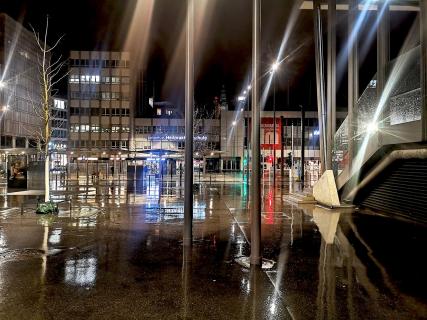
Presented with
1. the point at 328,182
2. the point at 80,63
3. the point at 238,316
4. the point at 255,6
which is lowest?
the point at 238,316

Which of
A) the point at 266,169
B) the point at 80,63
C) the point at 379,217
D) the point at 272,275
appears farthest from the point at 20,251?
the point at 80,63

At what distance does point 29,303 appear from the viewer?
19.1ft

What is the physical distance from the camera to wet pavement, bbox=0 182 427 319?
566 centimetres

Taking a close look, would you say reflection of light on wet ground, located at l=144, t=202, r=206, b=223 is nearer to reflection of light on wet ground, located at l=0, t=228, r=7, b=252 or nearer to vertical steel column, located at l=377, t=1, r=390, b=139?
reflection of light on wet ground, located at l=0, t=228, r=7, b=252

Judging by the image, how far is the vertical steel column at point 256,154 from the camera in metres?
7.97

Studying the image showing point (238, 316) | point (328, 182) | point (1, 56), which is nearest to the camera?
point (238, 316)

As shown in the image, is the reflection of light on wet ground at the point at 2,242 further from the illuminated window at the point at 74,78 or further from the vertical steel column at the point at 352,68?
the illuminated window at the point at 74,78

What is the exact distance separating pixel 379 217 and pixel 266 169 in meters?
61.4

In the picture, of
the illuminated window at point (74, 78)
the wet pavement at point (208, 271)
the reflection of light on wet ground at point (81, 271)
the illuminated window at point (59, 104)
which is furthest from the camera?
the illuminated window at point (59, 104)

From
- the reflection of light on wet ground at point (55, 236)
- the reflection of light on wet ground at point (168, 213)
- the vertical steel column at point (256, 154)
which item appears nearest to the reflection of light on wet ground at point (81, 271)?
the reflection of light on wet ground at point (55, 236)

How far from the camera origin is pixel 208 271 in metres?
7.50

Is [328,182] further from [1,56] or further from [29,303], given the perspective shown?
[1,56]

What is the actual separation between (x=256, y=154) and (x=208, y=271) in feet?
7.72

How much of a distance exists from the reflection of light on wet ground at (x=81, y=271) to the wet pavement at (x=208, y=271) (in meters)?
0.02
